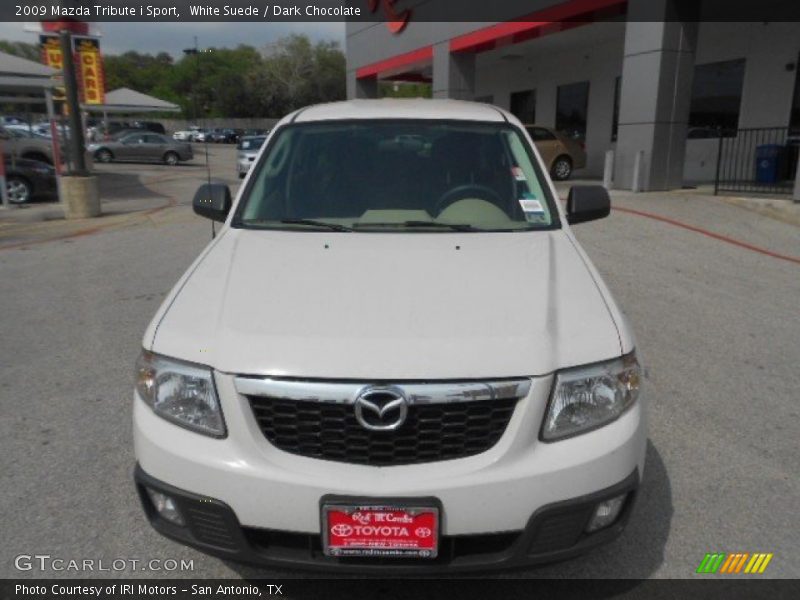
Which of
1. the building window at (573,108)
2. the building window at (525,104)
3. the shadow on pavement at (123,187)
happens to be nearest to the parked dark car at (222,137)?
the shadow on pavement at (123,187)

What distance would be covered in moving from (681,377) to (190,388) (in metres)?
3.43

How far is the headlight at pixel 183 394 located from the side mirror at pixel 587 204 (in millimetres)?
2223

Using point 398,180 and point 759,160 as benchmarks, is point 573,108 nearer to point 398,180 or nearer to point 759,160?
point 759,160

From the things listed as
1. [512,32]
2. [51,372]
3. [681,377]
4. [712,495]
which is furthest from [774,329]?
[512,32]

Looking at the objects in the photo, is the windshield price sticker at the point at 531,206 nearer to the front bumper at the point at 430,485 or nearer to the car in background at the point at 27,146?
the front bumper at the point at 430,485

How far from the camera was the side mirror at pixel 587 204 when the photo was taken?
354 cm

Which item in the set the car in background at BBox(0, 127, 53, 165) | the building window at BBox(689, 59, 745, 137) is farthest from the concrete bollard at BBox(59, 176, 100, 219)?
the building window at BBox(689, 59, 745, 137)

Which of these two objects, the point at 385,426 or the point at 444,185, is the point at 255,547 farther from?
the point at 444,185

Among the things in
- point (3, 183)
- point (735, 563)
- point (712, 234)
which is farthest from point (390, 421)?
point (3, 183)

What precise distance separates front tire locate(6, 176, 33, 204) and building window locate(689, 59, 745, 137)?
16.0 m

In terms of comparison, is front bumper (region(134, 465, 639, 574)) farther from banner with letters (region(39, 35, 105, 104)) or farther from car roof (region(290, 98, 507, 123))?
banner with letters (region(39, 35, 105, 104))

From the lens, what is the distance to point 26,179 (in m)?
A: 14.6

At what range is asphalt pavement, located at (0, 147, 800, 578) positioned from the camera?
267cm

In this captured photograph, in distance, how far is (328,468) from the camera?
2004 mm
